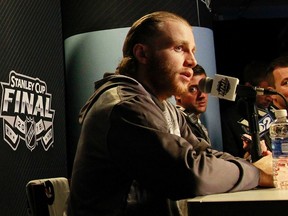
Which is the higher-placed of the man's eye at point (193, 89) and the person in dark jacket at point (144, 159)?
the man's eye at point (193, 89)

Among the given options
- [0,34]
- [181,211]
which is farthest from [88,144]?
[0,34]

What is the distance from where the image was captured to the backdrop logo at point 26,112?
2533mm

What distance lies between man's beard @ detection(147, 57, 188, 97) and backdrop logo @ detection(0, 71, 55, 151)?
1.05 metres

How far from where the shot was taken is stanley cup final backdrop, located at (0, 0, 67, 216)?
2.53 meters

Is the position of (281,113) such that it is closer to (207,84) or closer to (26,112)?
(207,84)

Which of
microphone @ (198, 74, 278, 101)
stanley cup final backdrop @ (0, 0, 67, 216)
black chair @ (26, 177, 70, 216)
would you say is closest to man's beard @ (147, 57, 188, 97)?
microphone @ (198, 74, 278, 101)

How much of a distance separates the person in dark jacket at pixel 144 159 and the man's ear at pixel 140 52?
3 cm

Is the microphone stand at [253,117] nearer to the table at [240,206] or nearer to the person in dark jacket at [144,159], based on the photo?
the person in dark jacket at [144,159]

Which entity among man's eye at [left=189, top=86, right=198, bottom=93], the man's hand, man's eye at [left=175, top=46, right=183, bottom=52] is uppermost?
man's eye at [left=189, top=86, right=198, bottom=93]

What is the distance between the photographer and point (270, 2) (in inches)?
253

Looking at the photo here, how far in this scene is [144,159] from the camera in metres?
1.31

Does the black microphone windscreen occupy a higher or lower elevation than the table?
higher

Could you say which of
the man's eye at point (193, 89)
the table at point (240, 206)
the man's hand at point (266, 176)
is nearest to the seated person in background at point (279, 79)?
the man's eye at point (193, 89)

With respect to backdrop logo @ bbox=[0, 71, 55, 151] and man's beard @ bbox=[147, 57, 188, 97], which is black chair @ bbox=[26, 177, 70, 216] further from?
backdrop logo @ bbox=[0, 71, 55, 151]
